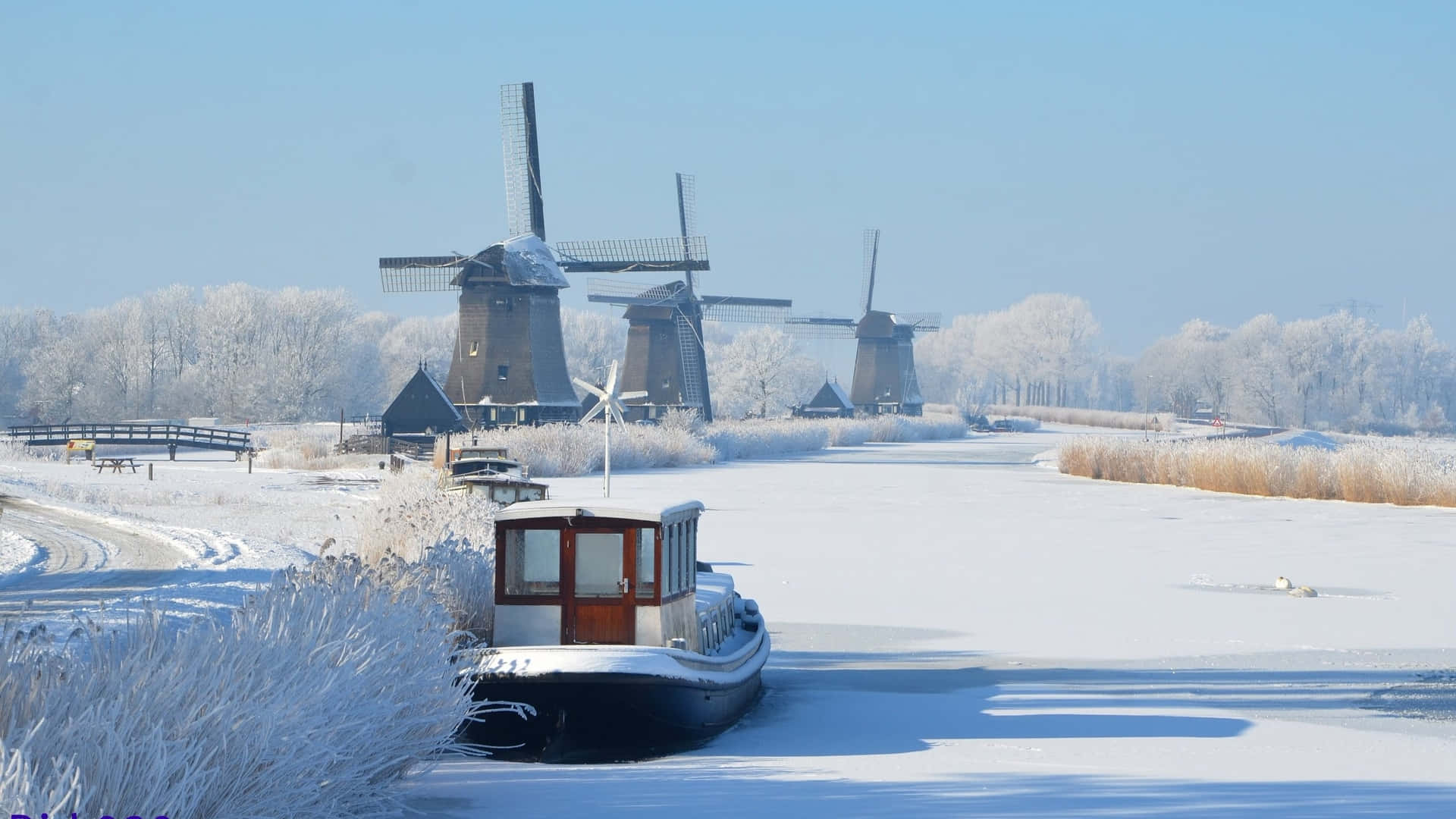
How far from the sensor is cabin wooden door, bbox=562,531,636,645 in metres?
10.6

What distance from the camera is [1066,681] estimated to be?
12406mm

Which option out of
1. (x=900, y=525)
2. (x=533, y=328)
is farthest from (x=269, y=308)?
(x=900, y=525)

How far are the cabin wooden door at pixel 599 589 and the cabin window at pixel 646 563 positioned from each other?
0.08 m

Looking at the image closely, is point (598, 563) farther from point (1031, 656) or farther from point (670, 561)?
point (1031, 656)

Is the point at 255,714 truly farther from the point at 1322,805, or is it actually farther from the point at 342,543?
the point at 342,543

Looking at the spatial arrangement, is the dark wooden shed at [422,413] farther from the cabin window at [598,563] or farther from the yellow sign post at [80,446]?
the cabin window at [598,563]

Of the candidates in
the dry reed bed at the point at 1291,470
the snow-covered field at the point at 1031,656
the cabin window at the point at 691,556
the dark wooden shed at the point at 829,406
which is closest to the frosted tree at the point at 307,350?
the dark wooden shed at the point at 829,406

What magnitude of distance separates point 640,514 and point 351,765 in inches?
147

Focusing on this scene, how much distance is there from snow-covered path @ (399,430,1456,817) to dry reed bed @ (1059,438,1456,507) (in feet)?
17.7

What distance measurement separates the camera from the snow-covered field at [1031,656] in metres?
8.51

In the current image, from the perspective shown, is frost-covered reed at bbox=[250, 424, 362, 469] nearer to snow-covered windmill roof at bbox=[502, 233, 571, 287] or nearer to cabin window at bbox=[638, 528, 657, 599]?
snow-covered windmill roof at bbox=[502, 233, 571, 287]

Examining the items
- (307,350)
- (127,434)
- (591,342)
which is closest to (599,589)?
(127,434)

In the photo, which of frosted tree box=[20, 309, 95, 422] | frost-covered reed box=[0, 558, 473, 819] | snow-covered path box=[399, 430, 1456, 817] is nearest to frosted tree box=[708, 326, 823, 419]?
frosted tree box=[20, 309, 95, 422]

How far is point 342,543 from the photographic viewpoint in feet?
63.4
